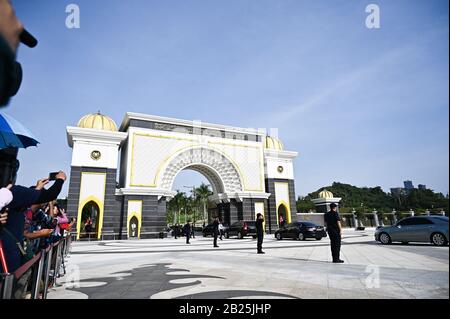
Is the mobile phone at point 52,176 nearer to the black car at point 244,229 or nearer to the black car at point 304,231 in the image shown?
the black car at point 304,231

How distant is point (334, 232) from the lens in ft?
23.7

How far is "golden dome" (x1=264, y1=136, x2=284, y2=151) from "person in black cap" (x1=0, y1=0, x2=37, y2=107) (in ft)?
92.9

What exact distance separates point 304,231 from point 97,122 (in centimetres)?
1822

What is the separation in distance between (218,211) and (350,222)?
20.9m

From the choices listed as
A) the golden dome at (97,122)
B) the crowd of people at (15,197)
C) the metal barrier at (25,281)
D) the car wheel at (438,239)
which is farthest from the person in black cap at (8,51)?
the golden dome at (97,122)

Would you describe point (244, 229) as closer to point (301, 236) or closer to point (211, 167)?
point (301, 236)

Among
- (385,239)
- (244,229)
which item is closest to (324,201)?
(244,229)

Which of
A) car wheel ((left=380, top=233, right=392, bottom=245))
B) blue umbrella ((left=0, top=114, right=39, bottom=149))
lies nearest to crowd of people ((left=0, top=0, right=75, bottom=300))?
blue umbrella ((left=0, top=114, right=39, bottom=149))

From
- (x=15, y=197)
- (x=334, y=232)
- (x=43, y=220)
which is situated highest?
(x=15, y=197)

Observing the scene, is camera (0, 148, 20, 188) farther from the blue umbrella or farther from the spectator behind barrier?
the blue umbrella

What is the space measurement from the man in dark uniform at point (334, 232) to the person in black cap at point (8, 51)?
24.4ft

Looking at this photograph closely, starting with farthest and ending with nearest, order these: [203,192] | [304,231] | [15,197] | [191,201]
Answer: [191,201]
[203,192]
[304,231]
[15,197]

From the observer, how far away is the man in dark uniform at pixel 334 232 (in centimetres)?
687
